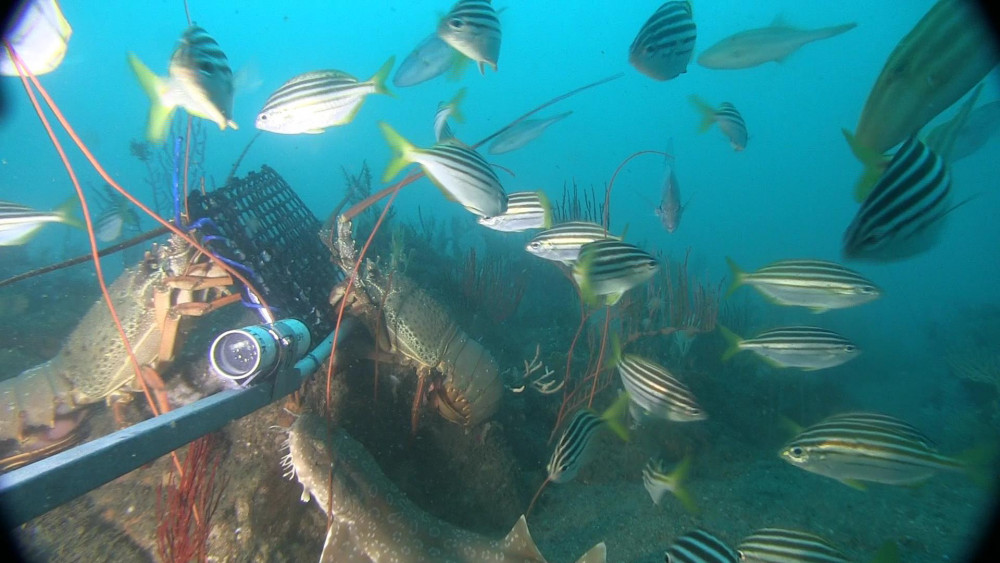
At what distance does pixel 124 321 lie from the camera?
10.8 feet

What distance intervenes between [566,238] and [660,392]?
1.59m

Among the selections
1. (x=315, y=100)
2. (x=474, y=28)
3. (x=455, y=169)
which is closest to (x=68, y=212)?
(x=315, y=100)

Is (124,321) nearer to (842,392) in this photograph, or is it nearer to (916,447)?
(916,447)

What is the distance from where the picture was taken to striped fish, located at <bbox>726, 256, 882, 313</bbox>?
3213 millimetres

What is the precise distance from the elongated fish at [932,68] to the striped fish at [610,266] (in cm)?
149

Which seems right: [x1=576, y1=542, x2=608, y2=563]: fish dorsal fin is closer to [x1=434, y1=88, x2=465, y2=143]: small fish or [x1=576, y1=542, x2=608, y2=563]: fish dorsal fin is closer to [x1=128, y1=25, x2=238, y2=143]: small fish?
[x1=128, y1=25, x2=238, y2=143]: small fish

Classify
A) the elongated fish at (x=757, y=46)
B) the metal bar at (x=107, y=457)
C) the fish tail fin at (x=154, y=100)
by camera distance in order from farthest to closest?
the elongated fish at (x=757, y=46) < the fish tail fin at (x=154, y=100) < the metal bar at (x=107, y=457)

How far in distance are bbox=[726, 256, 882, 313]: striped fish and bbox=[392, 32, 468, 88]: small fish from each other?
13.9 ft

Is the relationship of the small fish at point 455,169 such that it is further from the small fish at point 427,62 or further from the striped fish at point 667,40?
the small fish at point 427,62

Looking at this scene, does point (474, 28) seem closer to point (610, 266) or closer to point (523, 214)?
point (523, 214)

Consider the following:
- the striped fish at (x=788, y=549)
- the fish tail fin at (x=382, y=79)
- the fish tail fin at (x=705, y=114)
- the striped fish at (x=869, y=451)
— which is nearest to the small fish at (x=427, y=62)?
the fish tail fin at (x=382, y=79)

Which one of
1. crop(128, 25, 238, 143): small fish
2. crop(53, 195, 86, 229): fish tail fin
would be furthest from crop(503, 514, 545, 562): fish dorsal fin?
crop(53, 195, 86, 229): fish tail fin

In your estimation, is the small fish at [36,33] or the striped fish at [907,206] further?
the small fish at [36,33]

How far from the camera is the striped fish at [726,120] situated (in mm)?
4715
